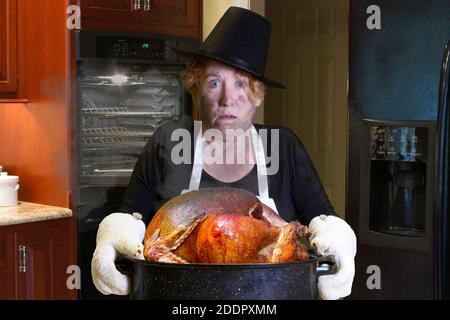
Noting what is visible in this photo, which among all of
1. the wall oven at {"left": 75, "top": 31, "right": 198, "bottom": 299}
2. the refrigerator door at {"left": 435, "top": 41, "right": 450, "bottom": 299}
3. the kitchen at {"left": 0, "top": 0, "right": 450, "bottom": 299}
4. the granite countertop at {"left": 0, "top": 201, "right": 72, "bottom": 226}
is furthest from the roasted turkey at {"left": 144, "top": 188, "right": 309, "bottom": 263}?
the wall oven at {"left": 75, "top": 31, "right": 198, "bottom": 299}

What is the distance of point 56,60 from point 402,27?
3.91ft

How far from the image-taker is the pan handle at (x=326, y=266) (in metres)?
0.79

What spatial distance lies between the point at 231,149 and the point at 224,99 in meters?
0.11

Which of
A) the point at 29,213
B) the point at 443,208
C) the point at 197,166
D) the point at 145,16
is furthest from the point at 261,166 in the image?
the point at 145,16

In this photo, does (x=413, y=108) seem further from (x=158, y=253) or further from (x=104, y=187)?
(x=158, y=253)

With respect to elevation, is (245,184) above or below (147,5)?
below

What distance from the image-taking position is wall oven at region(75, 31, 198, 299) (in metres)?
2.55

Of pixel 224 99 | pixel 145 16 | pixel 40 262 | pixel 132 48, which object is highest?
pixel 145 16

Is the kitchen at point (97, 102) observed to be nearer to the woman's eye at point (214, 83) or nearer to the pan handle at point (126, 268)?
the woman's eye at point (214, 83)

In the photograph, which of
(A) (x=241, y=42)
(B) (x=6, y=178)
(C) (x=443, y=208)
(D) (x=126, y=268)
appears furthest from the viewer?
(B) (x=6, y=178)

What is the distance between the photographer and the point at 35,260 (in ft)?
7.95

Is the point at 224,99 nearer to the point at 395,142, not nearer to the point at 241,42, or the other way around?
the point at 241,42

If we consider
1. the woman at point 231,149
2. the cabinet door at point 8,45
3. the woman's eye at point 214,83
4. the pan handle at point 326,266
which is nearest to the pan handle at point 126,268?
the pan handle at point 326,266

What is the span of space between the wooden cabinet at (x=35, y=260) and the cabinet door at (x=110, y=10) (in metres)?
0.72
